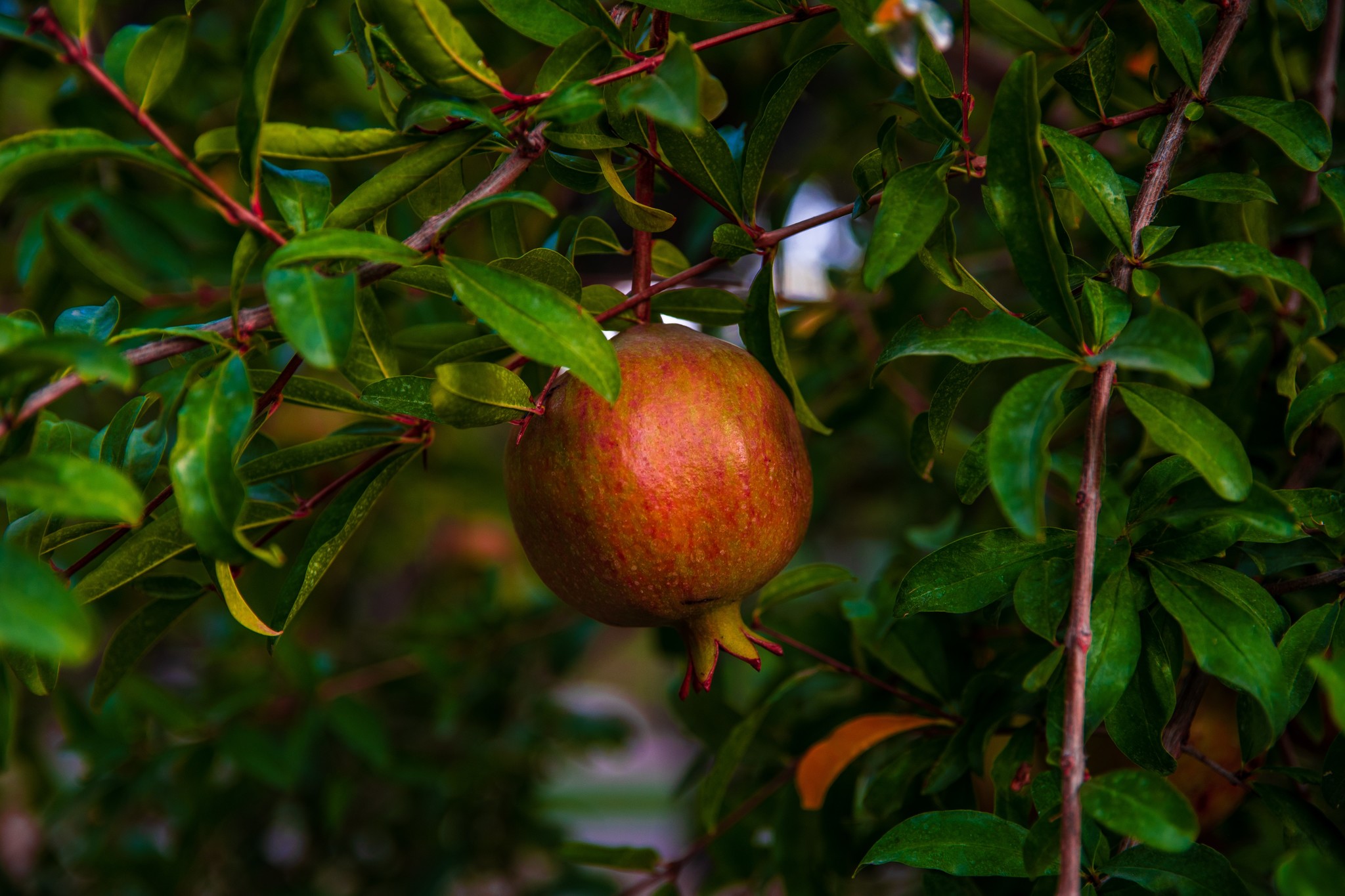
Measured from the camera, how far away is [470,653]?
1703 mm

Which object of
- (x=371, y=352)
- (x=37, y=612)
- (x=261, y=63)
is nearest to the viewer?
(x=37, y=612)

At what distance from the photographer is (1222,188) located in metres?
0.67

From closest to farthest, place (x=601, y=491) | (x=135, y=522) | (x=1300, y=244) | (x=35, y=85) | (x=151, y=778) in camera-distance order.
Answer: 1. (x=135, y=522)
2. (x=601, y=491)
3. (x=1300, y=244)
4. (x=151, y=778)
5. (x=35, y=85)

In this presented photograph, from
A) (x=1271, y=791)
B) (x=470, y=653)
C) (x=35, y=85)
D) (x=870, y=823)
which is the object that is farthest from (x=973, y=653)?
(x=35, y=85)

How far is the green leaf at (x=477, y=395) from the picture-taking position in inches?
23.0

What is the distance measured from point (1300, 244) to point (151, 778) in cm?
160

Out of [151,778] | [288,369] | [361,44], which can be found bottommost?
[151,778]

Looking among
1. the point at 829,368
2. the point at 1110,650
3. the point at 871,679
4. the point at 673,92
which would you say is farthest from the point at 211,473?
the point at 829,368

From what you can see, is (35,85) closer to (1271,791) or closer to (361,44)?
(361,44)

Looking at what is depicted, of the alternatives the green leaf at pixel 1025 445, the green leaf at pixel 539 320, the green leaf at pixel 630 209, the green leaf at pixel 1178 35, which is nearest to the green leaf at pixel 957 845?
the green leaf at pixel 1025 445

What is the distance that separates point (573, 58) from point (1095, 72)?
408 millimetres

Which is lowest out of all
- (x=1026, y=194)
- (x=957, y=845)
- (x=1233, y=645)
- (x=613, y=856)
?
(x=613, y=856)

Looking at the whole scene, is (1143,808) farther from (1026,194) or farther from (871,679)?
(871,679)

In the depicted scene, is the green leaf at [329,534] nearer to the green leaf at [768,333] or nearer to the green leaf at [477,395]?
the green leaf at [477,395]
